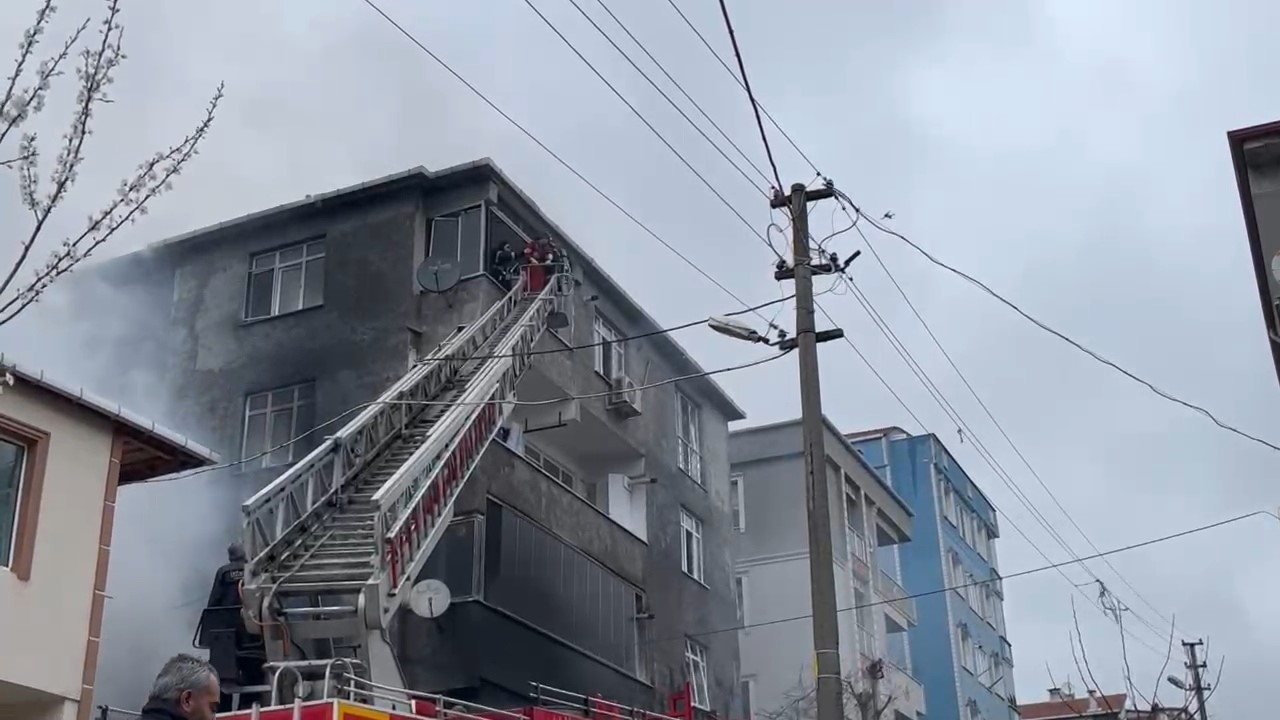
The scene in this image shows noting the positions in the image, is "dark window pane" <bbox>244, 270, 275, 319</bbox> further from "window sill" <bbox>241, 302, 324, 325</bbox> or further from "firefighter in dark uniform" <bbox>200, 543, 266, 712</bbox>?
"firefighter in dark uniform" <bbox>200, 543, 266, 712</bbox>

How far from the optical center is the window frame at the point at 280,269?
67.9ft

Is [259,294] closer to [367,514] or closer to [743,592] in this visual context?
[367,514]

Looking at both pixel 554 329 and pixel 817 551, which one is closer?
pixel 817 551

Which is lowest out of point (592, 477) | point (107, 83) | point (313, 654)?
point (313, 654)

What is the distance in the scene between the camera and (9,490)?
38.8 feet

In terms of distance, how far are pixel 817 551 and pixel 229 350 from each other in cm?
1190

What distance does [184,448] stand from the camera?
520 inches

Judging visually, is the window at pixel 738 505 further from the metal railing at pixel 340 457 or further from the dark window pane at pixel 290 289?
the metal railing at pixel 340 457

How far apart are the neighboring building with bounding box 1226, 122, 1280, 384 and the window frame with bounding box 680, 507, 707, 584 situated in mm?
13132

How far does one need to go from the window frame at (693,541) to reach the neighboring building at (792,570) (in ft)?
17.2

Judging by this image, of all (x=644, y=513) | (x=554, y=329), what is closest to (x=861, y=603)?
(x=644, y=513)

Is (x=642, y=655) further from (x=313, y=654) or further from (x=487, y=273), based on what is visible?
(x=313, y=654)

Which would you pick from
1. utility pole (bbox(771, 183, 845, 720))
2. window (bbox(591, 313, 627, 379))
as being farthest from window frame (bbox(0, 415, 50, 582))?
window (bbox(591, 313, 627, 379))

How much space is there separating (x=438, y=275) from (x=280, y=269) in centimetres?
322
